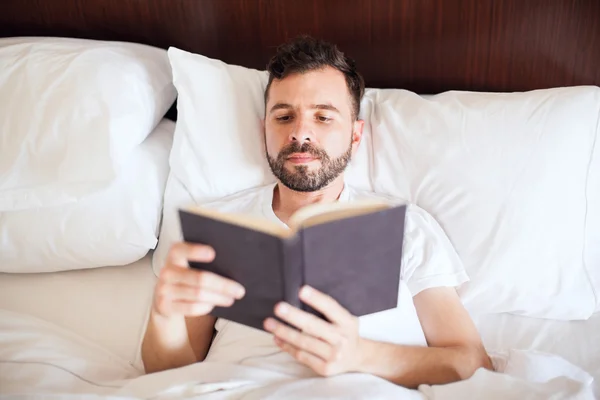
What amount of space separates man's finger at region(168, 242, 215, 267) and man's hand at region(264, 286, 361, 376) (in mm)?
135

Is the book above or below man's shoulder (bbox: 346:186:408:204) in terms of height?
above

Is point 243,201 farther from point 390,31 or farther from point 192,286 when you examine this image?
point 390,31

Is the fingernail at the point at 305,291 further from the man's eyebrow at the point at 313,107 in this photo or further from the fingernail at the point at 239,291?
the man's eyebrow at the point at 313,107

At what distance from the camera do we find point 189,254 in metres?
0.87

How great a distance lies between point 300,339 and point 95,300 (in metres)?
0.72

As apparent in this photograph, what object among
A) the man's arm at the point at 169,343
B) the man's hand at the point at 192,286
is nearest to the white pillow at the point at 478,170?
the man's arm at the point at 169,343

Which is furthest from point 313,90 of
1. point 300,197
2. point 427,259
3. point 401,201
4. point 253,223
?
point 253,223

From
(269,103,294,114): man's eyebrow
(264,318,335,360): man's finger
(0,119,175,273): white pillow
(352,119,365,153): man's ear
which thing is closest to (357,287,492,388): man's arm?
(264,318,335,360): man's finger

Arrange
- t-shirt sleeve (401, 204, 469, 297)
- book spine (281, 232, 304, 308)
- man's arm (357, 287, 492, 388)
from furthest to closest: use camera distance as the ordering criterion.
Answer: t-shirt sleeve (401, 204, 469, 297) → man's arm (357, 287, 492, 388) → book spine (281, 232, 304, 308)

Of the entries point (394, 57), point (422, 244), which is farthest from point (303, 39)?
point (422, 244)

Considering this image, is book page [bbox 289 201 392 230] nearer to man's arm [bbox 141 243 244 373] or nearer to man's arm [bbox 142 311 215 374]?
man's arm [bbox 141 243 244 373]

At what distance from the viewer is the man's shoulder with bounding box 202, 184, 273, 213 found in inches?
54.8

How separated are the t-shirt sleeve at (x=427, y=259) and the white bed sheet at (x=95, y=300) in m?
0.64

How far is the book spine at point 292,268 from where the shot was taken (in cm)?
80
